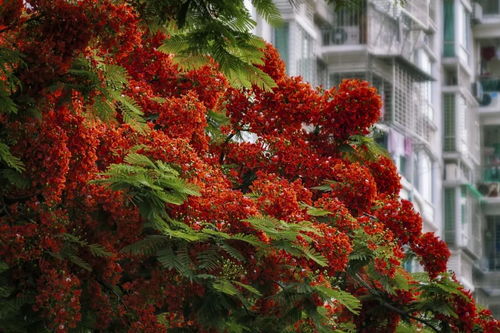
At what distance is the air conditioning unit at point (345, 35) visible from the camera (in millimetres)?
41562

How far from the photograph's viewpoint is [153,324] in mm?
15484

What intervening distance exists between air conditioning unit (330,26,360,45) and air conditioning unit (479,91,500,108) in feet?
59.4

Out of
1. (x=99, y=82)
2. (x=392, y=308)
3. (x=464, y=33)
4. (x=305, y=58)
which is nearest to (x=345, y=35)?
(x=305, y=58)

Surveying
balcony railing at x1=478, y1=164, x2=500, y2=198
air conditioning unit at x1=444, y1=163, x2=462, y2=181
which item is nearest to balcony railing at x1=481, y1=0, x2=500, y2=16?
balcony railing at x1=478, y1=164, x2=500, y2=198

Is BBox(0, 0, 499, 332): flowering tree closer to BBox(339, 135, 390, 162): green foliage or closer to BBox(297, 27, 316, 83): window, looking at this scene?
BBox(339, 135, 390, 162): green foliage

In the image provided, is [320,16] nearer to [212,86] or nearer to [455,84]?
[455,84]

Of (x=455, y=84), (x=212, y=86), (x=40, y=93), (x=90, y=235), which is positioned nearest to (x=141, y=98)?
(x=212, y=86)

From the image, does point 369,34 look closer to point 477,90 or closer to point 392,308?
point 477,90

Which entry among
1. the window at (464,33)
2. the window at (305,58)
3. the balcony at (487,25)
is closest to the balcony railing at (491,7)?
the balcony at (487,25)

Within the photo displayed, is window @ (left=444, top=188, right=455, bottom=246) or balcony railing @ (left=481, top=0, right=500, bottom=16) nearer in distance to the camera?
window @ (left=444, top=188, right=455, bottom=246)

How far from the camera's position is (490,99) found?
59.8 m

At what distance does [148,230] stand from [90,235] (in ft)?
1.67

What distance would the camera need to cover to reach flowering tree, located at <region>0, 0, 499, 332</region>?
14008mm

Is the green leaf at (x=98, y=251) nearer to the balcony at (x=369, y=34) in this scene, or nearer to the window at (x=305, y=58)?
the window at (x=305, y=58)
